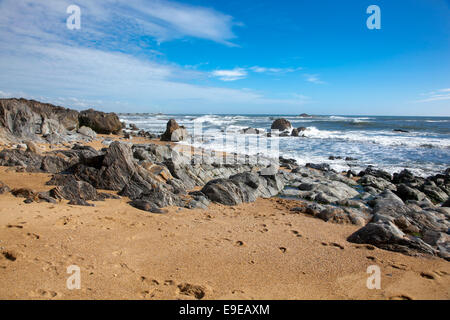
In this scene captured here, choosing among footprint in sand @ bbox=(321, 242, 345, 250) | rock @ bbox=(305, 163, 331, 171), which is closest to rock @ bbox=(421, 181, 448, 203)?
rock @ bbox=(305, 163, 331, 171)

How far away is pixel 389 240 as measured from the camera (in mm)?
4777

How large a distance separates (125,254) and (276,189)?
625 centimetres

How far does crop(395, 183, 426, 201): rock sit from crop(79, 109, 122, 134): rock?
888 inches

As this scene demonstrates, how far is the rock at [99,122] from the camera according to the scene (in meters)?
23.2

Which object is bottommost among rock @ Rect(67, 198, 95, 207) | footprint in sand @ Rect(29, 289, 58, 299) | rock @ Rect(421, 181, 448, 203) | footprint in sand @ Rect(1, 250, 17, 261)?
rock @ Rect(421, 181, 448, 203)

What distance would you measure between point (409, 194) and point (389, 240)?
5784mm

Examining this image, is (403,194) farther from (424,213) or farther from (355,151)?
(355,151)

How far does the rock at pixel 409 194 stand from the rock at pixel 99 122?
2256cm

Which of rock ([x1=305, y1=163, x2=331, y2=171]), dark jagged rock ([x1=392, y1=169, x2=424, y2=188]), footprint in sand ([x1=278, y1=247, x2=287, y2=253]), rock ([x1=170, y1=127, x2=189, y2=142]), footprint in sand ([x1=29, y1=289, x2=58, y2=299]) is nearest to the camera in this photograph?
footprint in sand ([x1=29, y1=289, x2=58, y2=299])

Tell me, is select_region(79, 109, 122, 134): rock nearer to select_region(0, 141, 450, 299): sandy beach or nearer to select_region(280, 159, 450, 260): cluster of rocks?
select_region(280, 159, 450, 260): cluster of rocks

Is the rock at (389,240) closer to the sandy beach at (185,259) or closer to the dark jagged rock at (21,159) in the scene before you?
the sandy beach at (185,259)

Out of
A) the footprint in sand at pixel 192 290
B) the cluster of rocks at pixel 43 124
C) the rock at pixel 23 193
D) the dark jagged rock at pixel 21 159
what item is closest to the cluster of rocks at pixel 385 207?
the footprint in sand at pixel 192 290

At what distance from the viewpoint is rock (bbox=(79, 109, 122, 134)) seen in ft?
76.1

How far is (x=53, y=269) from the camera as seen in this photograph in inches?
130
